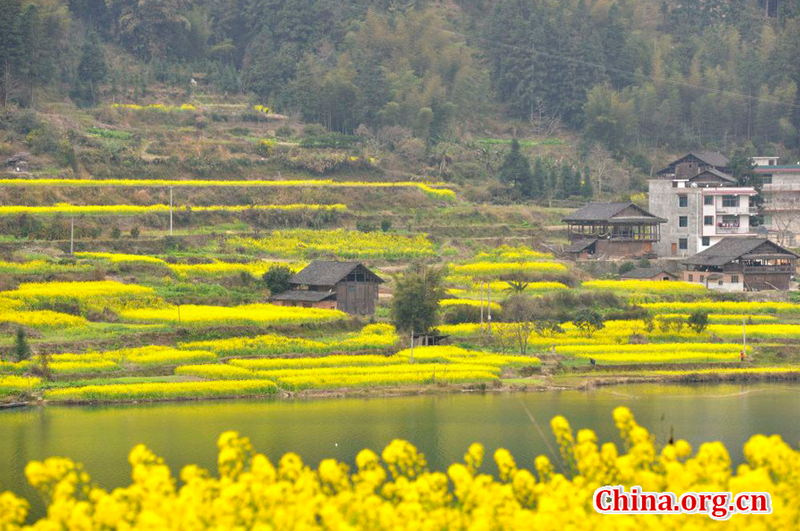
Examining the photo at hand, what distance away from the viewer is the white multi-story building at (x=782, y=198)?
2854 inches

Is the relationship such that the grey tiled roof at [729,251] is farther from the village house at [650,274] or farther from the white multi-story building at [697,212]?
the white multi-story building at [697,212]

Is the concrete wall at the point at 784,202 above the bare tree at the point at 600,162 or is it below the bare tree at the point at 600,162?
below

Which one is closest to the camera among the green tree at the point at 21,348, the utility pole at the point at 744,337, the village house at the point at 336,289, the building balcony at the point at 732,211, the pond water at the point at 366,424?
the pond water at the point at 366,424

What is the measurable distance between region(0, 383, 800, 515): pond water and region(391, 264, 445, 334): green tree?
21.2 ft

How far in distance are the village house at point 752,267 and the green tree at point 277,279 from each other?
1886 centimetres

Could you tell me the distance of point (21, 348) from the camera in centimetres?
3894

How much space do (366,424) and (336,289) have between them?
17.2 meters

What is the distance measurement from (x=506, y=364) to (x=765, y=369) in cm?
836

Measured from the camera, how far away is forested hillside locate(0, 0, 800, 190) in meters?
78.9

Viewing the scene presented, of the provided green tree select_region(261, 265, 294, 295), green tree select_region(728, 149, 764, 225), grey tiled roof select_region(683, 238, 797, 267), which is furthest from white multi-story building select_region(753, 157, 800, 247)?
green tree select_region(261, 265, 294, 295)

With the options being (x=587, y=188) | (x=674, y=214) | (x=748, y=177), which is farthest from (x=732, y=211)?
(x=587, y=188)

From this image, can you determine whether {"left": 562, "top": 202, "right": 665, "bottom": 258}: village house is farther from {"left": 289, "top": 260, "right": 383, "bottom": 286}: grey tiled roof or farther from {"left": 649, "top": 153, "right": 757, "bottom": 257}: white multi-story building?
{"left": 289, "top": 260, "right": 383, "bottom": 286}: grey tiled roof

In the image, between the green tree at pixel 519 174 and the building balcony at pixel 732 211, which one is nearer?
the building balcony at pixel 732 211

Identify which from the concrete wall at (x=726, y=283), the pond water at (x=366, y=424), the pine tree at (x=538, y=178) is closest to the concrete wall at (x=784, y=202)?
the pine tree at (x=538, y=178)
